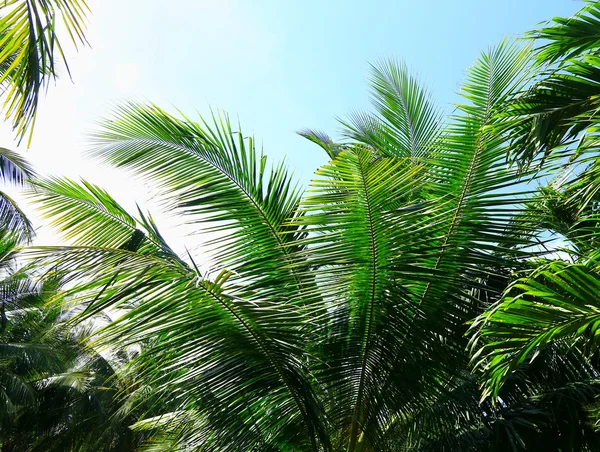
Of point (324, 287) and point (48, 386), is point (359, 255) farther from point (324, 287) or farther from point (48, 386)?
point (48, 386)

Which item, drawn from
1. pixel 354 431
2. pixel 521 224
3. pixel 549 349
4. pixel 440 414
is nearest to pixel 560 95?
pixel 521 224

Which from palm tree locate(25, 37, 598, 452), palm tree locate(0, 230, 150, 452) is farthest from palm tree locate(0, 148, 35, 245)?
palm tree locate(25, 37, 598, 452)

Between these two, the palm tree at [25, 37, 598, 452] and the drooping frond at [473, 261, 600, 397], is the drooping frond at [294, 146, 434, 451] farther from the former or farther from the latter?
the drooping frond at [473, 261, 600, 397]

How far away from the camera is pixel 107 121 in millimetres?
5004

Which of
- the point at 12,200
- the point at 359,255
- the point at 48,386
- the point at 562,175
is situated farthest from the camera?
the point at 48,386

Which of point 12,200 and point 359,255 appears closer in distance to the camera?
point 359,255

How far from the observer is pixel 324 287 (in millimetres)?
4156

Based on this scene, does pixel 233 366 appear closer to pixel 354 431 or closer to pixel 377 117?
pixel 354 431

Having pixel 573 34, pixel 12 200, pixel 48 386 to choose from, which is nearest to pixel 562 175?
pixel 573 34

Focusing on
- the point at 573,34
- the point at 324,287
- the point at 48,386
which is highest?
the point at 573,34

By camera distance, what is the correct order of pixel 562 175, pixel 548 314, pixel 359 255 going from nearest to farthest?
pixel 548 314, pixel 359 255, pixel 562 175

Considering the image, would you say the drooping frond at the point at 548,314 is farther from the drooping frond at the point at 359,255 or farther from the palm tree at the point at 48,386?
the palm tree at the point at 48,386

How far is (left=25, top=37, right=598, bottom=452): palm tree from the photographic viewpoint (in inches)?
152

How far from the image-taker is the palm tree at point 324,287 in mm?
3854
